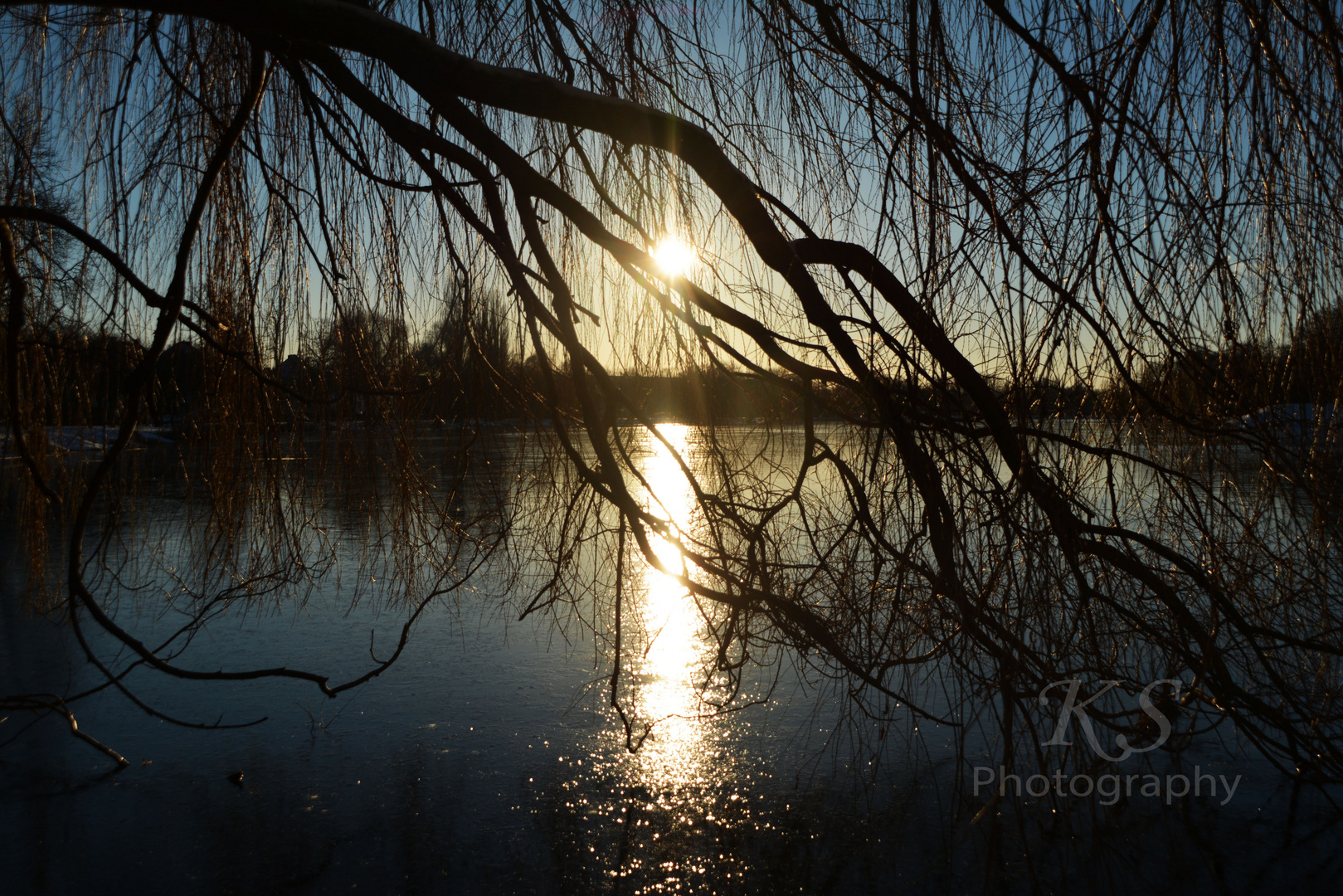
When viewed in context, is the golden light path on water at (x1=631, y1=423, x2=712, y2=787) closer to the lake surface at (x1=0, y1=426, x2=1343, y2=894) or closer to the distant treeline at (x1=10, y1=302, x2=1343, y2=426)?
the lake surface at (x1=0, y1=426, x2=1343, y2=894)

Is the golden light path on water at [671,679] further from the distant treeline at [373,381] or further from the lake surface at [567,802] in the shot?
the distant treeline at [373,381]

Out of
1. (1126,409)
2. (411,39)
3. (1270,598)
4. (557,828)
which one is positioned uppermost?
(411,39)

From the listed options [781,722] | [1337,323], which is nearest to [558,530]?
[781,722]

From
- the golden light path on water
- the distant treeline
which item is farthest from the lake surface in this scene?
the distant treeline

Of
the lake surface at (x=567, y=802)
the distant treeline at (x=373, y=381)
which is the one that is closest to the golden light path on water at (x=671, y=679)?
the lake surface at (x=567, y=802)

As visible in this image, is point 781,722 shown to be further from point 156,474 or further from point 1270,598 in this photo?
point 156,474

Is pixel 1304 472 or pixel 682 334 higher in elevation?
pixel 682 334

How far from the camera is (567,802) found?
2.22m

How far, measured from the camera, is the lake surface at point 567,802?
6.27ft

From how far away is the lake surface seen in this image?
1912mm

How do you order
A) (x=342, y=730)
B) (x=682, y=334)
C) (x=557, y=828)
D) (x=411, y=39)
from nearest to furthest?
(x=411, y=39), (x=682, y=334), (x=557, y=828), (x=342, y=730)

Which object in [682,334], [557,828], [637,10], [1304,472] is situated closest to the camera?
[1304,472]

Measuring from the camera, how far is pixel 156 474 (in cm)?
231

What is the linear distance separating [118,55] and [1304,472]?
252cm
